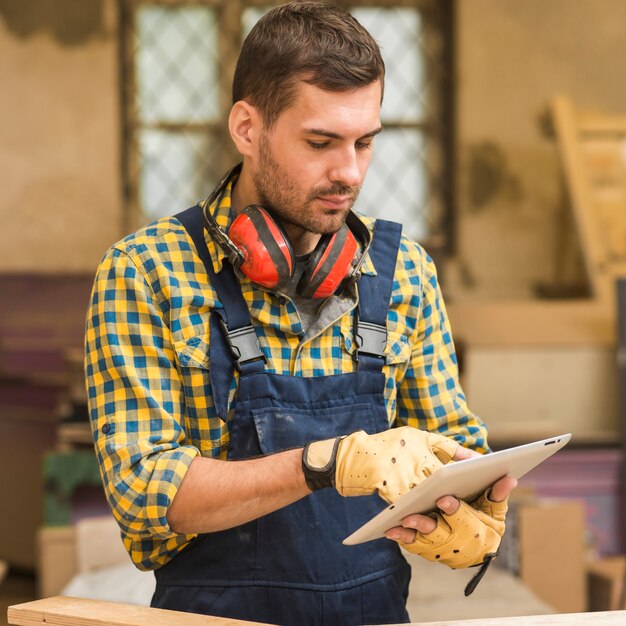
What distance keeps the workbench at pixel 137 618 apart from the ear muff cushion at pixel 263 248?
64cm

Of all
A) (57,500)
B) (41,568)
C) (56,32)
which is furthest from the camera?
(56,32)

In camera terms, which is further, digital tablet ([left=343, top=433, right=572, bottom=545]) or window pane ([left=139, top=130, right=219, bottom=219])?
window pane ([left=139, top=130, right=219, bottom=219])

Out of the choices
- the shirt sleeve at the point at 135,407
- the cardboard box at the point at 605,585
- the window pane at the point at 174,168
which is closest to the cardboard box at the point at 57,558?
the cardboard box at the point at 605,585

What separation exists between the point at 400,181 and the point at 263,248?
4586 mm

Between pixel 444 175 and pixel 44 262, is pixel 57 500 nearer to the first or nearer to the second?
pixel 44 262

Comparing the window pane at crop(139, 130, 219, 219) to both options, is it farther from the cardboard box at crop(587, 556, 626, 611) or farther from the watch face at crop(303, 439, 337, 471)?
the watch face at crop(303, 439, 337, 471)

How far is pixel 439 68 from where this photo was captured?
6.53 metres

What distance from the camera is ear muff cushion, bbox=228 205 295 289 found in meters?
2.08

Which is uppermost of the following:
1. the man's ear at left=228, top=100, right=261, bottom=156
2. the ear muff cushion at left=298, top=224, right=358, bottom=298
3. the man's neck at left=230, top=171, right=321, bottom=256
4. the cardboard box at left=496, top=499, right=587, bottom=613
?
the man's ear at left=228, top=100, right=261, bottom=156

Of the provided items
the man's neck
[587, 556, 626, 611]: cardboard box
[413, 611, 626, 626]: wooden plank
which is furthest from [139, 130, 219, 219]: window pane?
[413, 611, 626, 626]: wooden plank

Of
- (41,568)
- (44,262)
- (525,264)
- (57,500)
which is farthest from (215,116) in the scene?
(41,568)

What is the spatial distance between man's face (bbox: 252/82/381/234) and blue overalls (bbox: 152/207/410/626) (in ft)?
0.62

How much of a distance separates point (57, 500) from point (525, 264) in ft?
10.2

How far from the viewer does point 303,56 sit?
2.05 m
